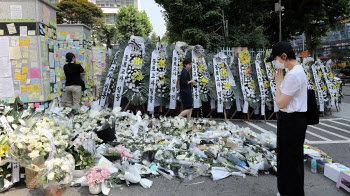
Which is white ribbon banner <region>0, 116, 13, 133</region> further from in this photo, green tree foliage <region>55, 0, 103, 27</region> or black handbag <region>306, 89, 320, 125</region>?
green tree foliage <region>55, 0, 103, 27</region>

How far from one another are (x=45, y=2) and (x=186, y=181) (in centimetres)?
498

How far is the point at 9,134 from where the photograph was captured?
337 cm

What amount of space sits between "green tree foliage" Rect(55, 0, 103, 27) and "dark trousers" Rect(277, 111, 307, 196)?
122 ft

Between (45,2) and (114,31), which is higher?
(114,31)

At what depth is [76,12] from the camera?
36250 millimetres

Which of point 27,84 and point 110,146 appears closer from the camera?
point 110,146

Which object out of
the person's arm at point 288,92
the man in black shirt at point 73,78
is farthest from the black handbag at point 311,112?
the man in black shirt at point 73,78

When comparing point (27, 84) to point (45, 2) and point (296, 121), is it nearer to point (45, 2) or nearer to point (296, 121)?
point (45, 2)

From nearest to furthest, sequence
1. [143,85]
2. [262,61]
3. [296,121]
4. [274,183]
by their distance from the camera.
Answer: [296,121]
[274,183]
[143,85]
[262,61]

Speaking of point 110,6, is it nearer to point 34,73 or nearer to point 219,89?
point 219,89

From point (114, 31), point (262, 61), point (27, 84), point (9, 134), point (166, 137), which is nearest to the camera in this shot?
point (9, 134)

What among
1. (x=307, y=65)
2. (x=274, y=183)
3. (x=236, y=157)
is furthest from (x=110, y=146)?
(x=307, y=65)

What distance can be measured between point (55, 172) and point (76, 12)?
3764 centimetres

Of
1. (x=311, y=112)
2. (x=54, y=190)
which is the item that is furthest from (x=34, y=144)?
(x=311, y=112)
